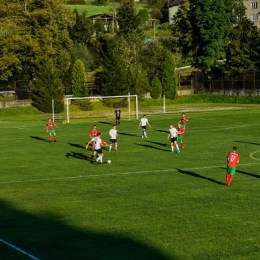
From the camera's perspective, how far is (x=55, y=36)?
99.1 metres

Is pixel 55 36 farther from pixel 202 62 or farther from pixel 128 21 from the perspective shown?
pixel 128 21

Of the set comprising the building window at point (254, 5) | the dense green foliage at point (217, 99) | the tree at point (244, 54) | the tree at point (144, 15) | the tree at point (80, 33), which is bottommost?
the dense green foliage at point (217, 99)

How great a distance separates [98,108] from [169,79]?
21.8 m

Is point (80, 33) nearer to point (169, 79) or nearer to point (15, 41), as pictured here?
point (169, 79)

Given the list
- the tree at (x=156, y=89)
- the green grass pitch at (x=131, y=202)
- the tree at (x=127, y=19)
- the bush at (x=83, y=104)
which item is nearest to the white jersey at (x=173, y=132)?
the green grass pitch at (x=131, y=202)

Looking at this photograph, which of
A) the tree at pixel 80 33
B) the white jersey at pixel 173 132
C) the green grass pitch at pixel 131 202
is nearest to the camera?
the green grass pitch at pixel 131 202

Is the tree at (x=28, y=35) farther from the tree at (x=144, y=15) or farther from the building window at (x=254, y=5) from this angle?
the tree at (x=144, y=15)

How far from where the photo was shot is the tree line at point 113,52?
87812mm

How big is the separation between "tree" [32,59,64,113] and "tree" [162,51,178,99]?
59.4 feet

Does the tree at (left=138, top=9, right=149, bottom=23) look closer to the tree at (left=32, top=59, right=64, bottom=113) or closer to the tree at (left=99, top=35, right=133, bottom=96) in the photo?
the tree at (left=99, top=35, right=133, bottom=96)

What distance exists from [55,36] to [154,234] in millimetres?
81511

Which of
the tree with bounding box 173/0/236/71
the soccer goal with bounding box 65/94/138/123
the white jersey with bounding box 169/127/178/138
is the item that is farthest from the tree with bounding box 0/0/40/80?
the white jersey with bounding box 169/127/178/138

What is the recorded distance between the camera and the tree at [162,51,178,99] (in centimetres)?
9588

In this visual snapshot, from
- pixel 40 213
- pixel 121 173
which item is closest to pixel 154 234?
pixel 40 213
